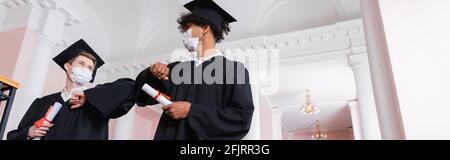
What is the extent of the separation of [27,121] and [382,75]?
7.41 ft

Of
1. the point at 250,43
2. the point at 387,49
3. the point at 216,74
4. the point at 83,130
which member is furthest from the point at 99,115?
the point at 250,43

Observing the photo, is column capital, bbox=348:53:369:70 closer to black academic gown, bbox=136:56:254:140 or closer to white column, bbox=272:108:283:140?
black academic gown, bbox=136:56:254:140

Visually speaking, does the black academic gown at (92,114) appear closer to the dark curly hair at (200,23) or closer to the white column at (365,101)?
the dark curly hair at (200,23)

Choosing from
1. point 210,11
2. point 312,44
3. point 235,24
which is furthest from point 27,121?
point 312,44

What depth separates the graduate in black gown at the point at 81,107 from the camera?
2.04m

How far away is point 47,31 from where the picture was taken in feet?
15.3

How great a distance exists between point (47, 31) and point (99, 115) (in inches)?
119

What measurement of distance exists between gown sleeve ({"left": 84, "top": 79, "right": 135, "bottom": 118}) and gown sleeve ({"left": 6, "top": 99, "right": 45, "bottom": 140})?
1.55 ft

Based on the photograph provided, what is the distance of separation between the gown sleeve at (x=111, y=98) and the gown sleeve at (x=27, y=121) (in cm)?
47

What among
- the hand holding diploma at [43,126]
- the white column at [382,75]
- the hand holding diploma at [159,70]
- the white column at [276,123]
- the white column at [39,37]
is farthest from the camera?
the white column at [276,123]

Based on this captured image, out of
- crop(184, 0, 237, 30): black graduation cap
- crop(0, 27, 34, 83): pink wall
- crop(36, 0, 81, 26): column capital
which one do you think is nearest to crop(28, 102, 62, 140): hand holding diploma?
crop(184, 0, 237, 30): black graduation cap

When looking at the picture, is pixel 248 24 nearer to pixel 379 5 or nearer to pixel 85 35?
pixel 85 35

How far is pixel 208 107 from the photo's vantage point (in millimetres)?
1785

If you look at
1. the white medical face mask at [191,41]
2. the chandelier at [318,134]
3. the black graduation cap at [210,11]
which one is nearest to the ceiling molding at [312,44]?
the black graduation cap at [210,11]
